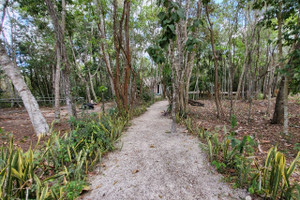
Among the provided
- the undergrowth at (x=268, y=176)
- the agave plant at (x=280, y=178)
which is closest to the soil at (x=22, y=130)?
the undergrowth at (x=268, y=176)

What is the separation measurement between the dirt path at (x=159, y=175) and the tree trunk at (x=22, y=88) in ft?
7.40

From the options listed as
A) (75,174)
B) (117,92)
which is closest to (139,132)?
(117,92)

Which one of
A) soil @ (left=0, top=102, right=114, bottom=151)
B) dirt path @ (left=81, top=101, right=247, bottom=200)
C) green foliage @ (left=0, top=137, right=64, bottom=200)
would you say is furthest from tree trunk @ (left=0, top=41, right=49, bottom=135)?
dirt path @ (left=81, top=101, right=247, bottom=200)

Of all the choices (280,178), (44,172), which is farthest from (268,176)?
(44,172)

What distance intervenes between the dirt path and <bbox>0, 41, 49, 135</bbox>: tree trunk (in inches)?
88.8

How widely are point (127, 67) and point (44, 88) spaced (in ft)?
43.6

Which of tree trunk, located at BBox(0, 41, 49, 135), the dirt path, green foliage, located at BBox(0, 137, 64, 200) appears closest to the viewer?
green foliage, located at BBox(0, 137, 64, 200)

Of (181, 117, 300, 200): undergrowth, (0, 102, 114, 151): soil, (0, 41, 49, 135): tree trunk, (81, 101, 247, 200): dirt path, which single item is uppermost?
(0, 41, 49, 135): tree trunk

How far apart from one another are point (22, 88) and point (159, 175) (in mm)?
3811

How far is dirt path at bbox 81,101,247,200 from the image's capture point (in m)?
1.66

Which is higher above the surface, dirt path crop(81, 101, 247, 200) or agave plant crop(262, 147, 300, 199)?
agave plant crop(262, 147, 300, 199)

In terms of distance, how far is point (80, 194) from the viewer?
5.63ft

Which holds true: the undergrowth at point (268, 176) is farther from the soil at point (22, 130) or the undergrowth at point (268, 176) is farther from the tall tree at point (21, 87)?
the tall tree at point (21, 87)

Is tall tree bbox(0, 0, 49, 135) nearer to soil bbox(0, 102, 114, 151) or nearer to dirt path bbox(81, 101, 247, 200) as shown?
soil bbox(0, 102, 114, 151)
